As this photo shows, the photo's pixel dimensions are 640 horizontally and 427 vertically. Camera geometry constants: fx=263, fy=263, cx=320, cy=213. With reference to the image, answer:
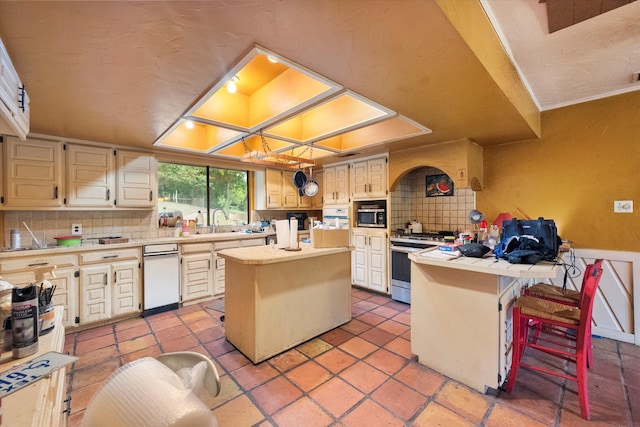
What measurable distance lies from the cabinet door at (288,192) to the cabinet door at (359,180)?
1253mm

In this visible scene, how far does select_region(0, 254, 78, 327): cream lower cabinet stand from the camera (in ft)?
8.45

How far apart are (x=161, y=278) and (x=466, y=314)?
11.4 feet

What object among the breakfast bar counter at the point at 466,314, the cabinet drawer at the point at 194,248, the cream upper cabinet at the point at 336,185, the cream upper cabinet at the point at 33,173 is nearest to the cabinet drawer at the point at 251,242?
the cabinet drawer at the point at 194,248

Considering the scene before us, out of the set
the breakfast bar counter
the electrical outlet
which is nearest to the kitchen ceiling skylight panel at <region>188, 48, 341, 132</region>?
the breakfast bar counter

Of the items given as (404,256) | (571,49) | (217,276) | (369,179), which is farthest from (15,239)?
(571,49)

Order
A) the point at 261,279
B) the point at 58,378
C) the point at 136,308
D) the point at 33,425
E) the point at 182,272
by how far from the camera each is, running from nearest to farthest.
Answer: the point at 33,425 → the point at 58,378 → the point at 261,279 → the point at 136,308 → the point at 182,272

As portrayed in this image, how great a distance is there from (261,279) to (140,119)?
1.87m

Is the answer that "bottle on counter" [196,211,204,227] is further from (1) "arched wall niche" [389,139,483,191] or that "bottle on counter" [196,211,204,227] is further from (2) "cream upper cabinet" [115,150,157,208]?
(1) "arched wall niche" [389,139,483,191]

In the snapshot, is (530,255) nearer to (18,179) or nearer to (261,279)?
(261,279)

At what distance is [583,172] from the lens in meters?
2.84

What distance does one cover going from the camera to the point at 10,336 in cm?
93

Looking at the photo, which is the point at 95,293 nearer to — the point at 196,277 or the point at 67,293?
the point at 67,293

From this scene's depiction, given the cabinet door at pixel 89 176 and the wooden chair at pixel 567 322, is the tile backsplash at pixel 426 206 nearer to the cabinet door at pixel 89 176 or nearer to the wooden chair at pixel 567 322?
the wooden chair at pixel 567 322

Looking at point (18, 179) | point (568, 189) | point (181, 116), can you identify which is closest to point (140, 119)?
point (181, 116)
